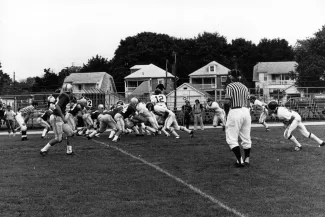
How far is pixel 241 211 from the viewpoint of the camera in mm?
6023

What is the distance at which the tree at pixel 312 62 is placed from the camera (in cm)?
6225

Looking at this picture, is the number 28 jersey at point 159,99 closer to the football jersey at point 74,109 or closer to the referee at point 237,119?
the football jersey at point 74,109

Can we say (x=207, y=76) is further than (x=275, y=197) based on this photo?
Yes

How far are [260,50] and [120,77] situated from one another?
31368mm

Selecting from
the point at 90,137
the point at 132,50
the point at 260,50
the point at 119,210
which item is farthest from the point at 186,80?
the point at 119,210

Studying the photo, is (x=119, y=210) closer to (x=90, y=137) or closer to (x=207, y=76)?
(x=90, y=137)

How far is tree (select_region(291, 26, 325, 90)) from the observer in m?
62.2

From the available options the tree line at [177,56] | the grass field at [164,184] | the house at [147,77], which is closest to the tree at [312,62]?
the tree line at [177,56]

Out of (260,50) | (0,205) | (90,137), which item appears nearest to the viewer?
(0,205)

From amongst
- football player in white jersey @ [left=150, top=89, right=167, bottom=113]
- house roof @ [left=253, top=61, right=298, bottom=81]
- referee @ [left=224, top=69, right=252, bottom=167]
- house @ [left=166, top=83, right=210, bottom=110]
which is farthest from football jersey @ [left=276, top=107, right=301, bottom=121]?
house roof @ [left=253, top=61, right=298, bottom=81]

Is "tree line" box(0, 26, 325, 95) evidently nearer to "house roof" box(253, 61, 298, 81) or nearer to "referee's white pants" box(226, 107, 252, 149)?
"house roof" box(253, 61, 298, 81)

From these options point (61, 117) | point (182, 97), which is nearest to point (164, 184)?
point (61, 117)

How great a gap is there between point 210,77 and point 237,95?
70.4 m

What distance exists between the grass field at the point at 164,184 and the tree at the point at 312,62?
173 ft
